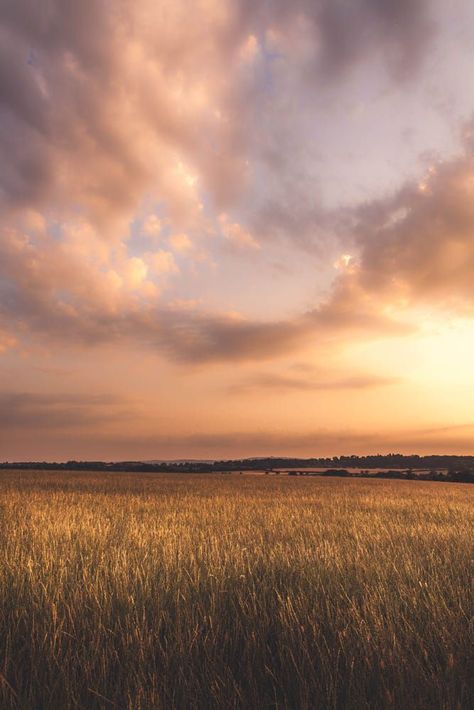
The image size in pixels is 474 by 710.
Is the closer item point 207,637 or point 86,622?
point 207,637

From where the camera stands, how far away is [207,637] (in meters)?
3.78

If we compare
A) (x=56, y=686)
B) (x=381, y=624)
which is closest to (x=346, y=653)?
(x=381, y=624)

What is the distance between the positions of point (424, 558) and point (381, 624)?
13.6ft

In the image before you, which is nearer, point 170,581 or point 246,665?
point 246,665

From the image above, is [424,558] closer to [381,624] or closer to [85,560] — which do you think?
[381,624]

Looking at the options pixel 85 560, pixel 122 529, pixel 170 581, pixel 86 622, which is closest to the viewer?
pixel 86 622

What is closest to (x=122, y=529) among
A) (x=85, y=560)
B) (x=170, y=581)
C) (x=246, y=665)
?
(x=85, y=560)

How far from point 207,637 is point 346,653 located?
1076mm

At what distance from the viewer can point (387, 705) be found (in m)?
2.81

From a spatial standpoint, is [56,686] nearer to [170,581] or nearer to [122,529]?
[170,581]

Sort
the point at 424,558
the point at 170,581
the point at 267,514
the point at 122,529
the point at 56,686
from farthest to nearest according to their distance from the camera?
the point at 267,514 < the point at 122,529 < the point at 424,558 < the point at 170,581 < the point at 56,686

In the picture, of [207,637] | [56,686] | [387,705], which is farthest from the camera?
[207,637]

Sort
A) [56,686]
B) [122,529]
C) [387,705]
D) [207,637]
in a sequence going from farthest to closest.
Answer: [122,529], [207,637], [56,686], [387,705]

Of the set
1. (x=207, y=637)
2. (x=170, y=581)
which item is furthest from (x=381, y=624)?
(x=170, y=581)
